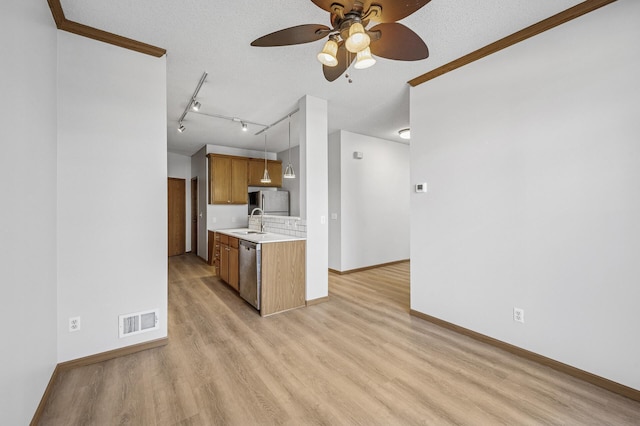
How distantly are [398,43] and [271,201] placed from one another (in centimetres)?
508

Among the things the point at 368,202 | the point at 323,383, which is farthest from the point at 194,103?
the point at 368,202

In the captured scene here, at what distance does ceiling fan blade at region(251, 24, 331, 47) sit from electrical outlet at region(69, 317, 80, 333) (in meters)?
2.59

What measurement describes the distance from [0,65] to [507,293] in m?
3.74

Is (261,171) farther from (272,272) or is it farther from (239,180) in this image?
(272,272)

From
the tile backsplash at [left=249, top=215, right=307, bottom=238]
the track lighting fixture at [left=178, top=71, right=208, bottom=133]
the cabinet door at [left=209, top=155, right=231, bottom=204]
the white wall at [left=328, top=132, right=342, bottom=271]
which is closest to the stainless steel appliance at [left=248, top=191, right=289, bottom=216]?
the cabinet door at [left=209, top=155, right=231, bottom=204]

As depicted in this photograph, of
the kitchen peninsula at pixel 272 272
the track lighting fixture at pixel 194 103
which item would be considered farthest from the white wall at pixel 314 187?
the track lighting fixture at pixel 194 103

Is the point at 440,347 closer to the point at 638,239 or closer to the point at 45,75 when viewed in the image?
the point at 638,239

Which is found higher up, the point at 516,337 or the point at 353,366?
the point at 516,337

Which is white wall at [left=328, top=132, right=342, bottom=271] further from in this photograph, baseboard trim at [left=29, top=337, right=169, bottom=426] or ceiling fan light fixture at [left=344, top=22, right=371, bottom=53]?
ceiling fan light fixture at [left=344, top=22, right=371, bottom=53]

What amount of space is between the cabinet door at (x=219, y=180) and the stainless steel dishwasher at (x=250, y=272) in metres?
2.62

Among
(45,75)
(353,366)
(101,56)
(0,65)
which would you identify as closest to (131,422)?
(353,366)

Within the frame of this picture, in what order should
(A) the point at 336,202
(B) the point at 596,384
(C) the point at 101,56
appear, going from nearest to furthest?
(B) the point at 596,384, (C) the point at 101,56, (A) the point at 336,202

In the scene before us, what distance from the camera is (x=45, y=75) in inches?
73.4

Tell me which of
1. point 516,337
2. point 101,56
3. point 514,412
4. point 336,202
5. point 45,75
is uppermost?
point 101,56
